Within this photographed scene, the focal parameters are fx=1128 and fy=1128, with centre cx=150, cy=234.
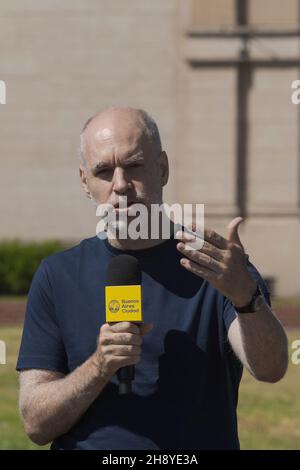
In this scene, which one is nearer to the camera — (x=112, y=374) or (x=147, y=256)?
(x=112, y=374)

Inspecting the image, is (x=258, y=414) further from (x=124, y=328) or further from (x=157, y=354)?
(x=124, y=328)

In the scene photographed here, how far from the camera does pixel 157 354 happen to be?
4.07 meters

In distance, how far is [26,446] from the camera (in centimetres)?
1005

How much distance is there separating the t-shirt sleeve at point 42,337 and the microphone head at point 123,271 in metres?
0.27

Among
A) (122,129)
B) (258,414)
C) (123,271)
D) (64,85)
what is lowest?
(258,414)

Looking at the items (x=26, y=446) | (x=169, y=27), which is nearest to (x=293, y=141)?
(x=169, y=27)

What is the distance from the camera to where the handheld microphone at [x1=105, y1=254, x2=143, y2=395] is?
3832mm

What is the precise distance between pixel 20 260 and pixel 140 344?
21785mm

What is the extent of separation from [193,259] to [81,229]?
23.1m
